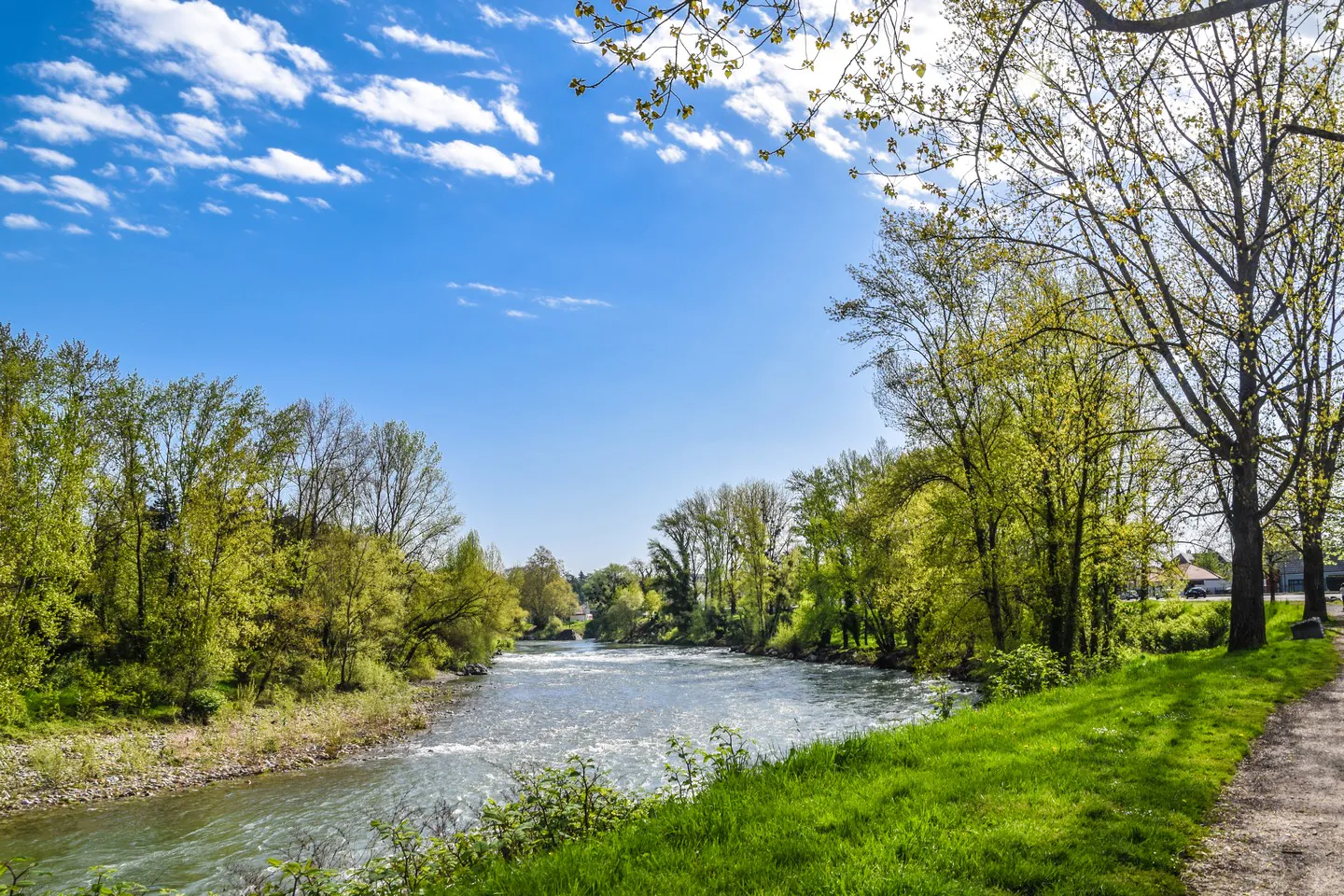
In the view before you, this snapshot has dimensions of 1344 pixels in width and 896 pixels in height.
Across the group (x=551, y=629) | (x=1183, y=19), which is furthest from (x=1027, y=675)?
(x=551, y=629)

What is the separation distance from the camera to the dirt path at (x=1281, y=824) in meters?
4.32

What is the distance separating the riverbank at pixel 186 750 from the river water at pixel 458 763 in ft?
2.68

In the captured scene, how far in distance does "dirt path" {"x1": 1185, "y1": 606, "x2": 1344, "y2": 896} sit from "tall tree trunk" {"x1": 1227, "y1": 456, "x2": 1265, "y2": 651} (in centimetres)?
704

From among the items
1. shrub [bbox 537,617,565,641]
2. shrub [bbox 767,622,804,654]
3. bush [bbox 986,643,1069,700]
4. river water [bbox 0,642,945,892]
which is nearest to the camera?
river water [bbox 0,642,945,892]

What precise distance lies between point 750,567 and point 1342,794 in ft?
160

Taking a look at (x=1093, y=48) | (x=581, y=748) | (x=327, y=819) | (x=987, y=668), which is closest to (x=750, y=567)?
Answer: (x=987, y=668)

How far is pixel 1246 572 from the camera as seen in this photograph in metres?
14.3

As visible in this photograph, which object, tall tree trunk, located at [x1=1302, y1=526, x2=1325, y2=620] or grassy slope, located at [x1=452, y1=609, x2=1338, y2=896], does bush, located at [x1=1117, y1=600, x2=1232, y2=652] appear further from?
grassy slope, located at [x1=452, y1=609, x2=1338, y2=896]

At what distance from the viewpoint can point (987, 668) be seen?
21.8m

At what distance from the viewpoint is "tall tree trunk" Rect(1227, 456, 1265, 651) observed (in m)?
13.8

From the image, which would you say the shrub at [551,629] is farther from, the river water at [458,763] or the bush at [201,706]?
the bush at [201,706]

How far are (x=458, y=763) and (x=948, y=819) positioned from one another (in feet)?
45.6

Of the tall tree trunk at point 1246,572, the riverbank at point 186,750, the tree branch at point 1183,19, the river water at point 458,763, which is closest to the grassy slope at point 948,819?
the river water at point 458,763

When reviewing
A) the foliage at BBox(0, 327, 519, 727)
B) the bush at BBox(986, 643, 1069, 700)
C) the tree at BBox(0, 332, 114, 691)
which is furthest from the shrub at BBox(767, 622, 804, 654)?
the tree at BBox(0, 332, 114, 691)
